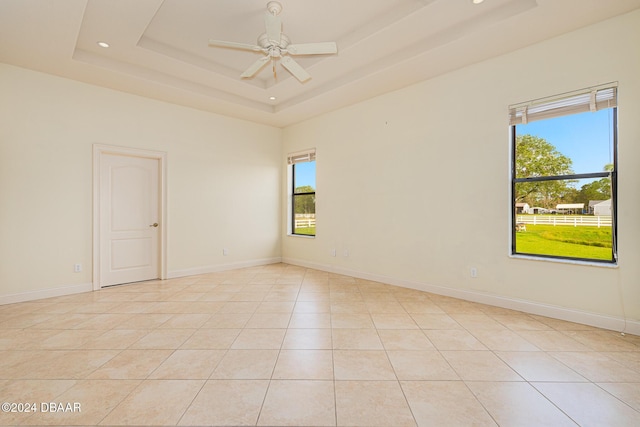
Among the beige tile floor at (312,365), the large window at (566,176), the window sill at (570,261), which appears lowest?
the beige tile floor at (312,365)

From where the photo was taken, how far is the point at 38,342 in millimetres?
2504

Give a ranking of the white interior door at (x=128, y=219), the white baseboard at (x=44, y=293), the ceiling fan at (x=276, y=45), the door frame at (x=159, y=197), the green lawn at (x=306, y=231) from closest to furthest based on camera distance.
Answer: the ceiling fan at (x=276, y=45)
the white baseboard at (x=44, y=293)
the door frame at (x=159, y=197)
the white interior door at (x=128, y=219)
the green lawn at (x=306, y=231)

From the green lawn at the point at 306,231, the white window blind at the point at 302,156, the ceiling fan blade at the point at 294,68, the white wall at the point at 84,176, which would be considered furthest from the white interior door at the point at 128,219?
the ceiling fan blade at the point at 294,68

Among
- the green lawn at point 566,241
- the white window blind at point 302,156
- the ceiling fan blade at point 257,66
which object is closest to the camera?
the green lawn at point 566,241

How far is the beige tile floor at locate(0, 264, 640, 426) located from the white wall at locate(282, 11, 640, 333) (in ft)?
1.26

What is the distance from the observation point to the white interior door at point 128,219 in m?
4.29

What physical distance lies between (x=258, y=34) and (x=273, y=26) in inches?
36.6

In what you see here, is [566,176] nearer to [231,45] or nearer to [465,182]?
[465,182]

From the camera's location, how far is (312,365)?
7.04ft

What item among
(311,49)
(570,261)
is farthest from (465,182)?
(311,49)

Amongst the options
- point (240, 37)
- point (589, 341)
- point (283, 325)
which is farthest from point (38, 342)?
point (589, 341)

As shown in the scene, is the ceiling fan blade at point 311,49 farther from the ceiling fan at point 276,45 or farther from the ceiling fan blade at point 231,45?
the ceiling fan blade at point 231,45

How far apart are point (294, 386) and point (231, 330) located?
1.11m

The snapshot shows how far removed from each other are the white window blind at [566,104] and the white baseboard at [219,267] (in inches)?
185
